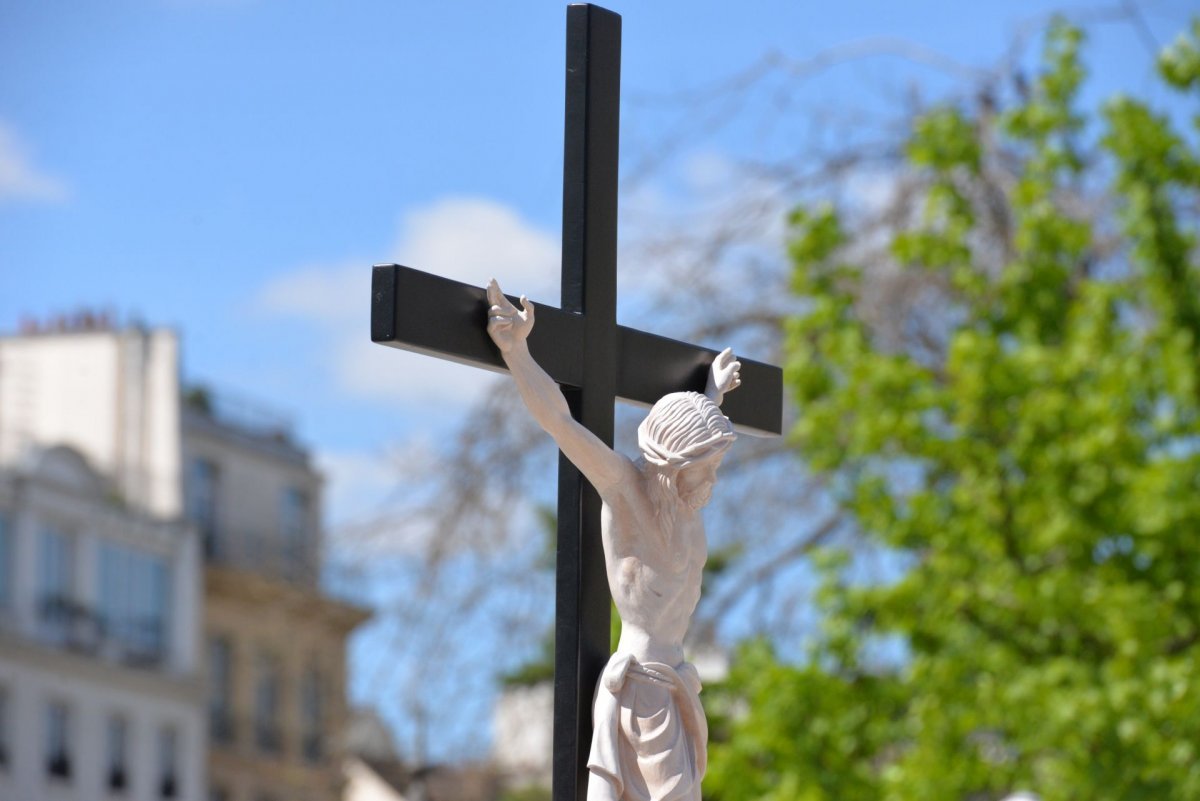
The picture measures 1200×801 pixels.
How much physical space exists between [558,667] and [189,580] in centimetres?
3966

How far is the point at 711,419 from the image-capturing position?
217 inches

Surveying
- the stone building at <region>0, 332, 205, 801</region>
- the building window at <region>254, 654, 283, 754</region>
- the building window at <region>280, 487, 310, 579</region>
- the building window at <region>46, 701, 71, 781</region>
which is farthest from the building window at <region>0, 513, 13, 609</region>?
the building window at <region>254, 654, 283, 754</region>

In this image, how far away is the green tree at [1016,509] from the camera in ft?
41.7

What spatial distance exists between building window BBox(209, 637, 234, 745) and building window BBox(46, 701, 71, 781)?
4.78 m

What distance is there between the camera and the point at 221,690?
4662 centimetres

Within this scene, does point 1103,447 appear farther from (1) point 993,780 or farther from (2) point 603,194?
(2) point 603,194

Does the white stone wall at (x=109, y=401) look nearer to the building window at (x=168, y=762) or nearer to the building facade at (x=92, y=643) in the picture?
the building facade at (x=92, y=643)

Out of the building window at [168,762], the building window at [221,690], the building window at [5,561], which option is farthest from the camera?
the building window at [221,690]

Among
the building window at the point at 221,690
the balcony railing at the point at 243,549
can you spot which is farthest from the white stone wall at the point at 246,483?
the building window at the point at 221,690

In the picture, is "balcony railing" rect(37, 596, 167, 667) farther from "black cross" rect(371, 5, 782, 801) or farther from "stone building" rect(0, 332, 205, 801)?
"black cross" rect(371, 5, 782, 801)

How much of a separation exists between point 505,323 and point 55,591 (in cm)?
3710

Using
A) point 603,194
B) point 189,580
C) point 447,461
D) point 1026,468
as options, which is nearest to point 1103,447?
point 1026,468

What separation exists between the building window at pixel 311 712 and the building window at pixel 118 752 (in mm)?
5321

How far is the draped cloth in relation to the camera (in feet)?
17.9
